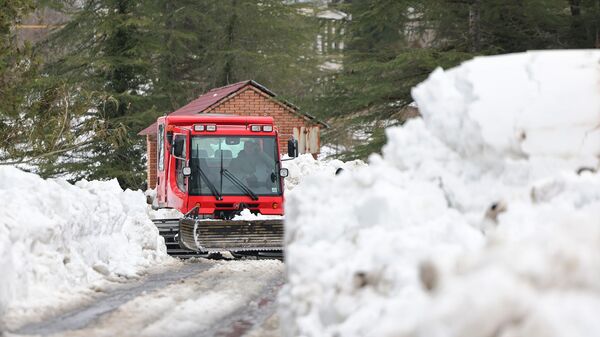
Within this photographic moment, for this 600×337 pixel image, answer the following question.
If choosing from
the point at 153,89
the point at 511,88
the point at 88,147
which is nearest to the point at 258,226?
the point at 511,88

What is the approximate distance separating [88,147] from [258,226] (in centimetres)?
2771

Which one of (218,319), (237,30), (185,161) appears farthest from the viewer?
(237,30)

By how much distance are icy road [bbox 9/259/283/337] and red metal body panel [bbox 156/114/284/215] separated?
18.1 feet

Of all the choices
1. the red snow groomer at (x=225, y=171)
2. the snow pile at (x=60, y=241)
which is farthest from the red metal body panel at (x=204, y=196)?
the snow pile at (x=60, y=241)

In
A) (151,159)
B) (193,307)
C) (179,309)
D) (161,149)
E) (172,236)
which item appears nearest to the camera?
(179,309)

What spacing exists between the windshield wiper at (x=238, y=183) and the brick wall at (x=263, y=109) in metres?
17.4

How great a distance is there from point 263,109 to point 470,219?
1182 inches

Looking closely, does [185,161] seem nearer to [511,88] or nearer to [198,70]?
[511,88]

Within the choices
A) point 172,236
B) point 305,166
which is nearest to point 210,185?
point 172,236

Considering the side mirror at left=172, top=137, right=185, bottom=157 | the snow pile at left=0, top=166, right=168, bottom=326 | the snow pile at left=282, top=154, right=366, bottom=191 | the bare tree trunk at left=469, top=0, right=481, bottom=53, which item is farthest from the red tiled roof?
the snow pile at left=0, top=166, right=168, bottom=326

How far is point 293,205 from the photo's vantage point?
9.69m

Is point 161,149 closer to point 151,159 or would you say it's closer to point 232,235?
point 232,235

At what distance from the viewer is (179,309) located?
10656 millimetres

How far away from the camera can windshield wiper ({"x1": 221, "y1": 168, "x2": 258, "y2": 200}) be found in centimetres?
2011
